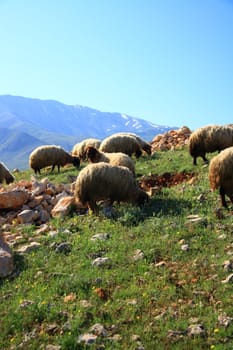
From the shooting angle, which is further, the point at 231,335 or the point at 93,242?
the point at 93,242

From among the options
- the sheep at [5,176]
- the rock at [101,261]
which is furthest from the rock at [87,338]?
the sheep at [5,176]

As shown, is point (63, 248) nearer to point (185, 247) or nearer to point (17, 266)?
point (17, 266)

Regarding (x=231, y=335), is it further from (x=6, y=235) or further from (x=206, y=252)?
(x=6, y=235)

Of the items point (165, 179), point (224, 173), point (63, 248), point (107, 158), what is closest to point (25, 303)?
point (63, 248)

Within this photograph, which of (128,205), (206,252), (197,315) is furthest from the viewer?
(128,205)

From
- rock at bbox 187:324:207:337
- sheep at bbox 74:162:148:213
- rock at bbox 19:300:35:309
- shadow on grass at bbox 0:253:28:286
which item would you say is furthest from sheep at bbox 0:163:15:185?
rock at bbox 187:324:207:337

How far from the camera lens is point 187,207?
1268cm

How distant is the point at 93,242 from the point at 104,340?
3.69 metres

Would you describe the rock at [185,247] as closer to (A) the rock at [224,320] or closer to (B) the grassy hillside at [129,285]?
(B) the grassy hillside at [129,285]

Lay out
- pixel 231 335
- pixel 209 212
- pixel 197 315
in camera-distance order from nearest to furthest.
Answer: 1. pixel 231 335
2. pixel 197 315
3. pixel 209 212

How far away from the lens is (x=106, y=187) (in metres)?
13.8

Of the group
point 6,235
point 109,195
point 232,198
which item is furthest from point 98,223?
point 232,198

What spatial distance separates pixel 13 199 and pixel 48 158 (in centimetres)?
1358

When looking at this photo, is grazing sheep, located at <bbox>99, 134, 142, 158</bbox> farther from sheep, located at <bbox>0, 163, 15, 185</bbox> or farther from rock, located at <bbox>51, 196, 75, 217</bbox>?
rock, located at <bbox>51, 196, 75, 217</bbox>
